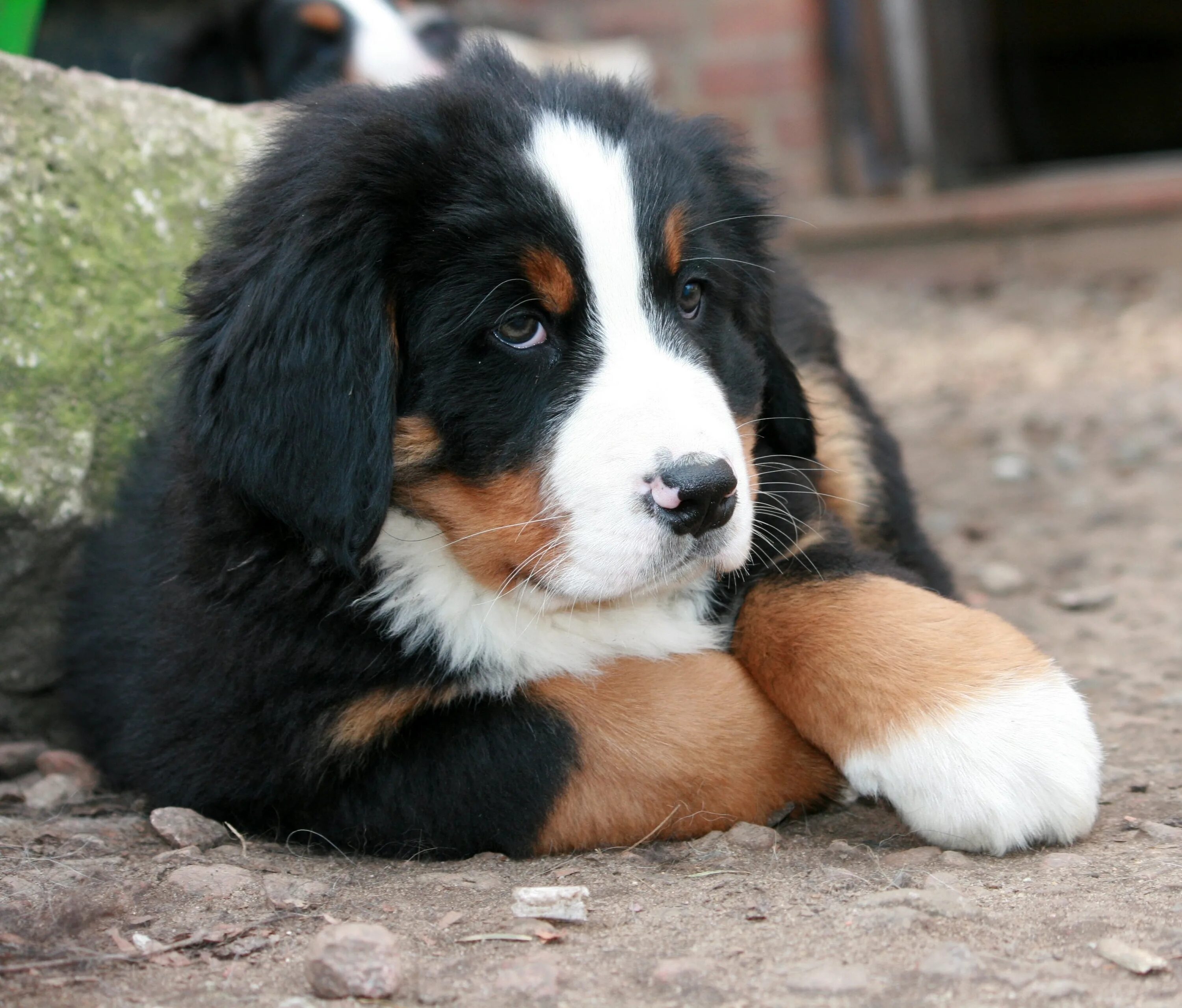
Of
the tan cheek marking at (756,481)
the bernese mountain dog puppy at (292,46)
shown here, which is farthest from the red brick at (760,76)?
the tan cheek marking at (756,481)

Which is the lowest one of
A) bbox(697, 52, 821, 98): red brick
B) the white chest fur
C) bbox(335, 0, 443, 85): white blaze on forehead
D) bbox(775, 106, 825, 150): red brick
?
the white chest fur

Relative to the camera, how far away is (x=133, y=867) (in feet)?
7.63

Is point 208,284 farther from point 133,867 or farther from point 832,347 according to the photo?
point 832,347

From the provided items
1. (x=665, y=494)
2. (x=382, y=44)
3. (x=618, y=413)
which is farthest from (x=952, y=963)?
(x=382, y=44)

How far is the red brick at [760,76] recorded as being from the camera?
7.18 meters

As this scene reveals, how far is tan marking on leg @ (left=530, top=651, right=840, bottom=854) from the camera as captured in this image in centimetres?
237

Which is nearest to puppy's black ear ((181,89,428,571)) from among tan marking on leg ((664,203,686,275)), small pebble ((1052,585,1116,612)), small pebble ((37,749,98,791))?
tan marking on leg ((664,203,686,275))

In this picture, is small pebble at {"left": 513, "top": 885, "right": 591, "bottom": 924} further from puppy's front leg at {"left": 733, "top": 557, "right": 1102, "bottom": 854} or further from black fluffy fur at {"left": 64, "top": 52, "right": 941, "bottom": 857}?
puppy's front leg at {"left": 733, "top": 557, "right": 1102, "bottom": 854}

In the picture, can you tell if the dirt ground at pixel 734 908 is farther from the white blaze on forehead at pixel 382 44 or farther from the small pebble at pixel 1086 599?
the white blaze on forehead at pixel 382 44

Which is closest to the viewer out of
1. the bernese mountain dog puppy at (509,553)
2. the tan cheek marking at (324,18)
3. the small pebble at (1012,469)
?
the bernese mountain dog puppy at (509,553)

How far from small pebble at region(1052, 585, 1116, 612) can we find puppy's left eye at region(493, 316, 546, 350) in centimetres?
198

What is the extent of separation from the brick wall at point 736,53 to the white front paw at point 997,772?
5.17 m

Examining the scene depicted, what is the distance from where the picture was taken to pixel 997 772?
2256mm

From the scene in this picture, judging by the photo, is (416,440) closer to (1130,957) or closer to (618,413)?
(618,413)
